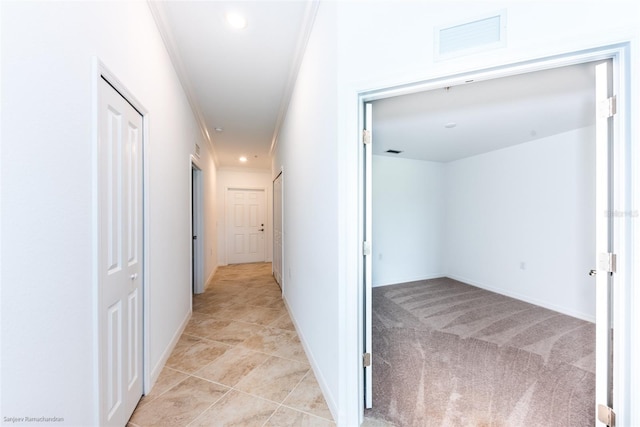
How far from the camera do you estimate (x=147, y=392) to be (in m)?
1.71

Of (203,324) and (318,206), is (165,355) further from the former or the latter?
(318,206)

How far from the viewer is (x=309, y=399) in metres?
1.68

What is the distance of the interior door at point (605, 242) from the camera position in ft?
3.71

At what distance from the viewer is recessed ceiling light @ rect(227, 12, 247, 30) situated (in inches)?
71.4

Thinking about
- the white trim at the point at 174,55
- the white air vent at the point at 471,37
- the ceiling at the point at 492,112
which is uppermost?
the white trim at the point at 174,55

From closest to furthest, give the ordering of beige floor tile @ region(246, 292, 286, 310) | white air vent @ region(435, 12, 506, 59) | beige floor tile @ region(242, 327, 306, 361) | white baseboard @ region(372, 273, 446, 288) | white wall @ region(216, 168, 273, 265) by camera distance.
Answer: white air vent @ region(435, 12, 506, 59)
beige floor tile @ region(242, 327, 306, 361)
beige floor tile @ region(246, 292, 286, 310)
white baseboard @ region(372, 273, 446, 288)
white wall @ region(216, 168, 273, 265)

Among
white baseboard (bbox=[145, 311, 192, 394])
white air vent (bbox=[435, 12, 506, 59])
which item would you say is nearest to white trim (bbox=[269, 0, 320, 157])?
white air vent (bbox=[435, 12, 506, 59])

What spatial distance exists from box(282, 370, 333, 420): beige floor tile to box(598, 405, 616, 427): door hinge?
1.37 m

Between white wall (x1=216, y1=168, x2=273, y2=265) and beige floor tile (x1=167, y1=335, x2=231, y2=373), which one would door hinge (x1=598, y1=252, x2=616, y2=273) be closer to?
beige floor tile (x1=167, y1=335, x2=231, y2=373)

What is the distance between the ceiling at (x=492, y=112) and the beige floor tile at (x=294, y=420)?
2.57 meters

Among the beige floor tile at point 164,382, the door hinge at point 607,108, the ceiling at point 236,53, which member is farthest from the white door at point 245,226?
the door hinge at point 607,108

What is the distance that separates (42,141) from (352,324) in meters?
1.62

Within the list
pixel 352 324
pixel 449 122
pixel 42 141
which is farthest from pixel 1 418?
pixel 449 122

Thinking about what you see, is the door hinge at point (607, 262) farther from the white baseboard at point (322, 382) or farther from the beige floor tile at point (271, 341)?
the beige floor tile at point (271, 341)
